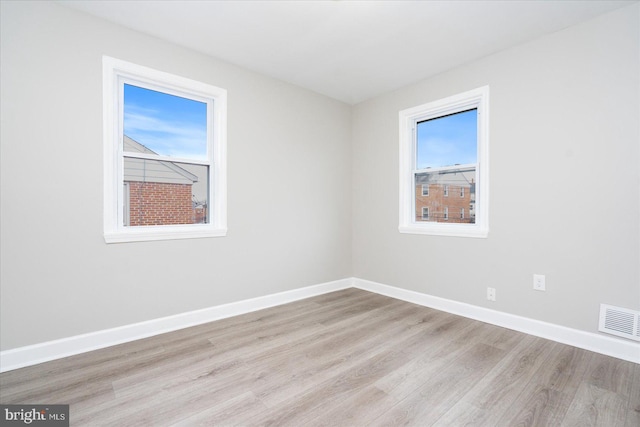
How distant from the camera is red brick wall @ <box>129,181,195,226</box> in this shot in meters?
2.64

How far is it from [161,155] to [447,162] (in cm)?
307

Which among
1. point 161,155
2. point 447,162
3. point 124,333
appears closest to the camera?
point 124,333

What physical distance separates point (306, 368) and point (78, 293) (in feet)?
6.22

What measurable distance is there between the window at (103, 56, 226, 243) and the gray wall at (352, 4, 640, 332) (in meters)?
2.51

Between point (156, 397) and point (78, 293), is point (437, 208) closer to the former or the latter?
point (156, 397)

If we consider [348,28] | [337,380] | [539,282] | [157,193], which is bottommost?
[337,380]

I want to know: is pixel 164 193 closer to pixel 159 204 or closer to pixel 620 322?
pixel 159 204

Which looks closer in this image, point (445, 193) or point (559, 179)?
point (559, 179)

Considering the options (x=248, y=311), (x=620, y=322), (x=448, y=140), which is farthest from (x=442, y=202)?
(x=248, y=311)

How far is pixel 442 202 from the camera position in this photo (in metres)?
3.47

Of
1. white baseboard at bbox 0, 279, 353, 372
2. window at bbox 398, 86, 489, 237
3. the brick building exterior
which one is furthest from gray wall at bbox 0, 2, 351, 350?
window at bbox 398, 86, 489, 237

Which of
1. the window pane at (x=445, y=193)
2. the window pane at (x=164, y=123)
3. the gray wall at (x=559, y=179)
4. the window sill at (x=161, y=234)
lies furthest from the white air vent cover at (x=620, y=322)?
the window pane at (x=164, y=123)

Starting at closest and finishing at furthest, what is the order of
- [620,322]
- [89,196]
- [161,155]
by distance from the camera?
1. [620,322]
2. [89,196]
3. [161,155]

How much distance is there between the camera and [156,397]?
177cm
